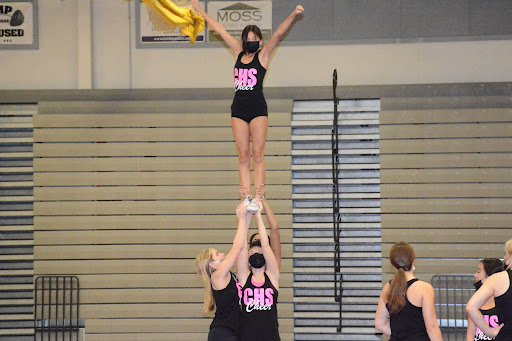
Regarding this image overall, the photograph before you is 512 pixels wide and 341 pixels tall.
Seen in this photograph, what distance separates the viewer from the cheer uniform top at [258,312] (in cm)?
500

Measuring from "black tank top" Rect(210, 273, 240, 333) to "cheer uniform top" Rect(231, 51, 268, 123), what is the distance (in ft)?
5.45

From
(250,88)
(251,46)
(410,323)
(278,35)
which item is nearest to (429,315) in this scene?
(410,323)

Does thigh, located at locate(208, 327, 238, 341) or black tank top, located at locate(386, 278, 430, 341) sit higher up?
black tank top, located at locate(386, 278, 430, 341)

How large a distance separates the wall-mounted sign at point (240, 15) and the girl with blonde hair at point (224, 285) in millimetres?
4728

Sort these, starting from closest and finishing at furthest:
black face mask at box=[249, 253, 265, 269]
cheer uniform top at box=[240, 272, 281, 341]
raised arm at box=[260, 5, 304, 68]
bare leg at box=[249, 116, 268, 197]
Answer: cheer uniform top at box=[240, 272, 281, 341] → black face mask at box=[249, 253, 265, 269] → raised arm at box=[260, 5, 304, 68] → bare leg at box=[249, 116, 268, 197]

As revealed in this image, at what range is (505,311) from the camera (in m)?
4.58

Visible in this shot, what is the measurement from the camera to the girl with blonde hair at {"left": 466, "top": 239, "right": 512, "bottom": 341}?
4473mm

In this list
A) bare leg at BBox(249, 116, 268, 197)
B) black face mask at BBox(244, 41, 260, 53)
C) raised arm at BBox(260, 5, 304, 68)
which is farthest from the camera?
bare leg at BBox(249, 116, 268, 197)

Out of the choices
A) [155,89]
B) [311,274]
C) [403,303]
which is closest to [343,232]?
[311,274]

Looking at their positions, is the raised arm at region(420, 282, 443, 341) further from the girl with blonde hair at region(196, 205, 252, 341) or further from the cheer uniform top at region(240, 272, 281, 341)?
the girl with blonde hair at region(196, 205, 252, 341)

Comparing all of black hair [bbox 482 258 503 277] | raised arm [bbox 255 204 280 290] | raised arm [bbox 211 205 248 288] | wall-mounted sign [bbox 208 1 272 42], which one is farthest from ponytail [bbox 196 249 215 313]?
wall-mounted sign [bbox 208 1 272 42]

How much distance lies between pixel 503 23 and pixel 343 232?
3.44m

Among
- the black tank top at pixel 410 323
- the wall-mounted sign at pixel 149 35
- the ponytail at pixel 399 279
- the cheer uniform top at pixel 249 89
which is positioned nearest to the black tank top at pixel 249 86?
the cheer uniform top at pixel 249 89

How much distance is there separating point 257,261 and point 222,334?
58 cm
